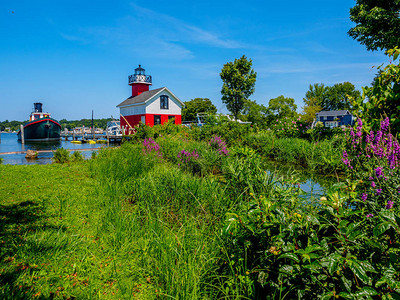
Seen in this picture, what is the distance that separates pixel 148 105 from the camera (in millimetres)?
34969

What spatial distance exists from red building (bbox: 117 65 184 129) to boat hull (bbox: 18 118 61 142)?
50.5ft

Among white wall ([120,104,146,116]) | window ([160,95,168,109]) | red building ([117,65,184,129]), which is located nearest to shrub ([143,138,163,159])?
red building ([117,65,184,129])

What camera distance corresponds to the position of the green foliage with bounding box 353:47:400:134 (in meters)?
3.23

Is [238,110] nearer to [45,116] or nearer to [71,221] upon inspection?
[45,116]

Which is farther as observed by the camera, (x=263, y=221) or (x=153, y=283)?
(x=153, y=283)

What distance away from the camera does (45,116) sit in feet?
158

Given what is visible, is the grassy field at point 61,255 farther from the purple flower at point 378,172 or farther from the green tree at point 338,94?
the green tree at point 338,94

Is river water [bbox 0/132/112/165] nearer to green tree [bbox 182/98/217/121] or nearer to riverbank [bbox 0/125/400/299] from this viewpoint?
riverbank [bbox 0/125/400/299]

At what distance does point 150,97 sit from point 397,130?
33.6 metres

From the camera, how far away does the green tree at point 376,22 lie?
14704 millimetres

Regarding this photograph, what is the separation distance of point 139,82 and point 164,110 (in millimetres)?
7739

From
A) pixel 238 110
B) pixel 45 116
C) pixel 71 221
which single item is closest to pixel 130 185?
pixel 71 221

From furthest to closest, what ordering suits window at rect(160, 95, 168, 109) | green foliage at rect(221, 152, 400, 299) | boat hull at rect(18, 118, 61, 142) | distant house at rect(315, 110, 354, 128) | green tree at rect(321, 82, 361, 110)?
green tree at rect(321, 82, 361, 110) < distant house at rect(315, 110, 354, 128) < boat hull at rect(18, 118, 61, 142) < window at rect(160, 95, 168, 109) < green foliage at rect(221, 152, 400, 299)

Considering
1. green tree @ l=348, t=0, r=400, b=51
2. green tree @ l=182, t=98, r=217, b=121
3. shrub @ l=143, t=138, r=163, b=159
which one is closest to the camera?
shrub @ l=143, t=138, r=163, b=159
